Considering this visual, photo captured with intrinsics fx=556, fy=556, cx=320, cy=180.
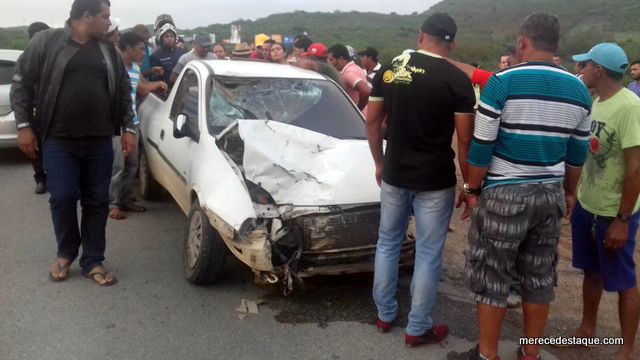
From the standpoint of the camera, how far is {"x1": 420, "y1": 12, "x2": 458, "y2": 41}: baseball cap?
324 cm

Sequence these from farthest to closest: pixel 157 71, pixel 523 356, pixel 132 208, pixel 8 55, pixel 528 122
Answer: pixel 8 55
pixel 157 71
pixel 132 208
pixel 523 356
pixel 528 122

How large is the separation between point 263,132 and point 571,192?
2261mm

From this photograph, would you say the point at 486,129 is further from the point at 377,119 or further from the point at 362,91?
the point at 362,91

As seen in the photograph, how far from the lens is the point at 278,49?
8.91 meters

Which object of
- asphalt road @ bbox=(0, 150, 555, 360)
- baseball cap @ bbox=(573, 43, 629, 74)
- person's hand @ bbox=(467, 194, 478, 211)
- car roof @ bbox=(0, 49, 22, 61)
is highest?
baseball cap @ bbox=(573, 43, 629, 74)

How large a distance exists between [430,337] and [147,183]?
13.4ft

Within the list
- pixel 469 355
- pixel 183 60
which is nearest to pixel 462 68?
pixel 469 355

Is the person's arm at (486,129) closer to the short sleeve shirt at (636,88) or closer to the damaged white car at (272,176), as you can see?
the damaged white car at (272,176)

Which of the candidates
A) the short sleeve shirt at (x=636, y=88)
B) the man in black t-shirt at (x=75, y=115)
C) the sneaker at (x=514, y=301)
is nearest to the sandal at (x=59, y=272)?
the man in black t-shirt at (x=75, y=115)

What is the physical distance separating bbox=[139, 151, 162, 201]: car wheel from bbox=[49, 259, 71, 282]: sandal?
2.17m

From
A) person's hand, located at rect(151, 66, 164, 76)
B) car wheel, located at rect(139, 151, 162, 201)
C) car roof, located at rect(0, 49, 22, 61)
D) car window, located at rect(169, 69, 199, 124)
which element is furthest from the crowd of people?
car roof, located at rect(0, 49, 22, 61)

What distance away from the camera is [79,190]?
4.32 metres

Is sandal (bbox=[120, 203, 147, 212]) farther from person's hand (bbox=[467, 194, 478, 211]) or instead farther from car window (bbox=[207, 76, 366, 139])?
person's hand (bbox=[467, 194, 478, 211])

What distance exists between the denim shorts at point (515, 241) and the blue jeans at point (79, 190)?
9.48 ft
